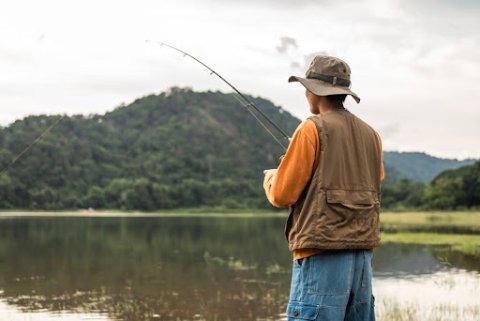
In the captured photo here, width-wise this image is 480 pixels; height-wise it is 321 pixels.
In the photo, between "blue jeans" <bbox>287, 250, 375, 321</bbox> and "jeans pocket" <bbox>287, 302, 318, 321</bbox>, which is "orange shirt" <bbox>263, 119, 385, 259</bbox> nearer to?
"blue jeans" <bbox>287, 250, 375, 321</bbox>

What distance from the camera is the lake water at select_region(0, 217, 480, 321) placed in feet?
48.6

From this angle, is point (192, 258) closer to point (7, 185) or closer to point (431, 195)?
point (431, 195)

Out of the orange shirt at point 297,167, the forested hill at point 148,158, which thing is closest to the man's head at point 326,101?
the orange shirt at point 297,167

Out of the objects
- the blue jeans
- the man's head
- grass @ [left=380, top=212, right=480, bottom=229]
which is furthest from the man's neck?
grass @ [left=380, top=212, right=480, bottom=229]

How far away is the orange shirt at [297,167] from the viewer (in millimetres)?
3334

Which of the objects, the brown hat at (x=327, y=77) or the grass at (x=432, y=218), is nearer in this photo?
the brown hat at (x=327, y=77)

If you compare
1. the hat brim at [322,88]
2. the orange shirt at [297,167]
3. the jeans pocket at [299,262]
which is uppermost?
the hat brim at [322,88]

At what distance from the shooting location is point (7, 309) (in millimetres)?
15312

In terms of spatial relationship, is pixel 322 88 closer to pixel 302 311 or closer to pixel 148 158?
pixel 302 311

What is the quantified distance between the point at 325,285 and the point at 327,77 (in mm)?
1010

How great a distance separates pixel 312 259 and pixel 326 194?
310 mm

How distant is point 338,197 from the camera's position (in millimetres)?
3359

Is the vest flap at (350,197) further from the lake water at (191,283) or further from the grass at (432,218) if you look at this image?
the grass at (432,218)

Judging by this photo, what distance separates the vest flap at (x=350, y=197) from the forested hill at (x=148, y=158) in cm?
8368
